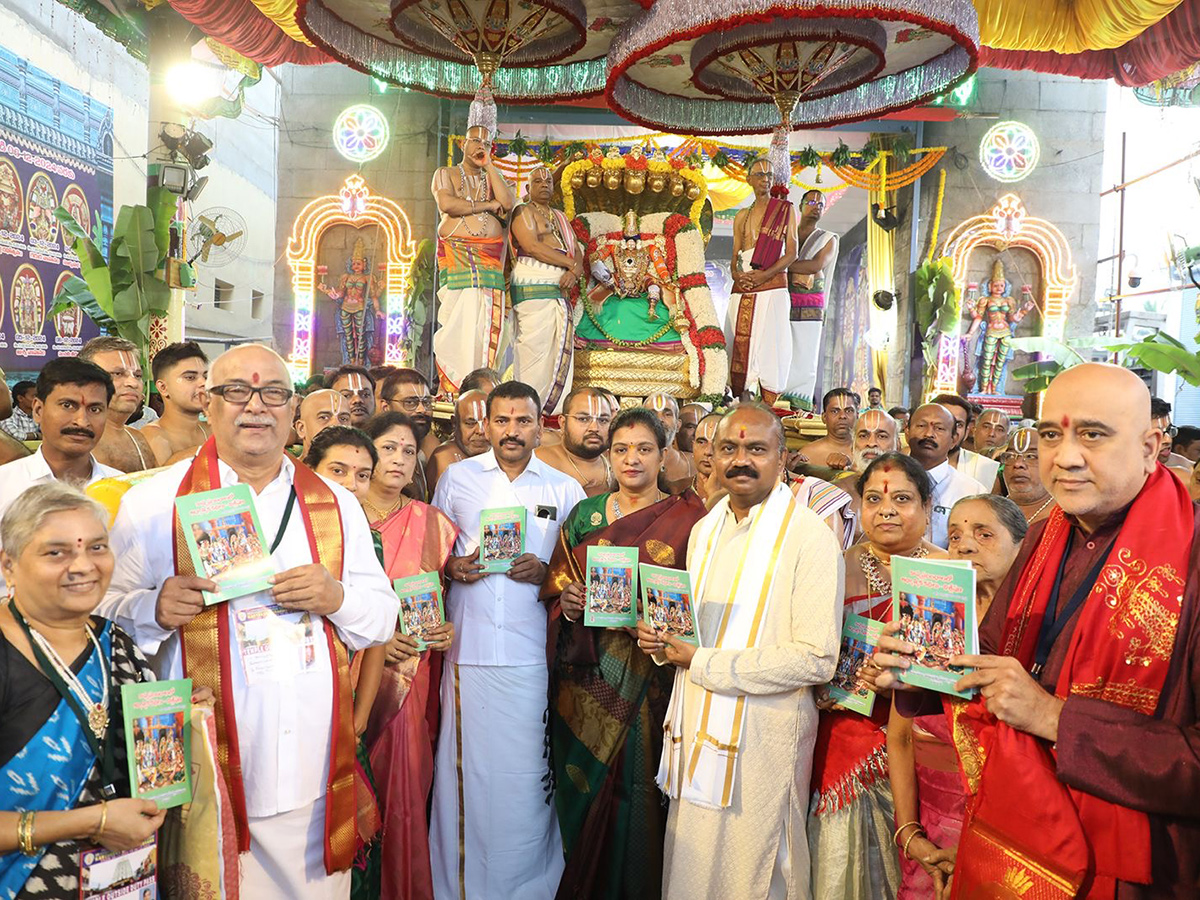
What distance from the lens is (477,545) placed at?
4.05 meters

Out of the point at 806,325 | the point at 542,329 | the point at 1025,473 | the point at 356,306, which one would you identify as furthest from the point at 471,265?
the point at 356,306

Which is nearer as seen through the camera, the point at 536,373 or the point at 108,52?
the point at 536,373

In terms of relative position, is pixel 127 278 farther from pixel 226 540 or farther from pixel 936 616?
pixel 936 616

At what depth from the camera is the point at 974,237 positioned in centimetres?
1489

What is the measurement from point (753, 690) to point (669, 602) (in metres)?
0.38

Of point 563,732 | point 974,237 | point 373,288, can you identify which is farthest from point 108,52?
point 974,237

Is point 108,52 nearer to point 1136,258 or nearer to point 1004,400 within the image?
point 1004,400

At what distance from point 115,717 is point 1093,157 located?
16508mm

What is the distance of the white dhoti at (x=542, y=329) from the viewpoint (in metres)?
8.05

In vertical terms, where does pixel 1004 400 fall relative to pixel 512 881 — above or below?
above

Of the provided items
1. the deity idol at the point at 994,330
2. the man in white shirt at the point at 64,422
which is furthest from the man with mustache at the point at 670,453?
the deity idol at the point at 994,330

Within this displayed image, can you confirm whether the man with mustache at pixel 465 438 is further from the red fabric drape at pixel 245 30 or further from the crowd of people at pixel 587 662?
the red fabric drape at pixel 245 30

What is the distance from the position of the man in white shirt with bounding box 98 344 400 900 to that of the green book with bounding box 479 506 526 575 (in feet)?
2.99

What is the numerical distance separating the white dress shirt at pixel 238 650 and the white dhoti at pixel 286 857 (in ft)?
0.18
